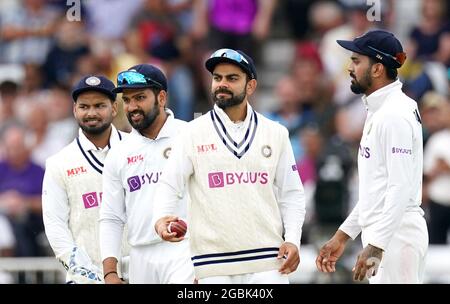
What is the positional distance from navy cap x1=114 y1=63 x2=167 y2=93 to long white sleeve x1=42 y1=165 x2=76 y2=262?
38.7 inches

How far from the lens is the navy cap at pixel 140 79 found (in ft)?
37.3

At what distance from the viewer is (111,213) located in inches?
452

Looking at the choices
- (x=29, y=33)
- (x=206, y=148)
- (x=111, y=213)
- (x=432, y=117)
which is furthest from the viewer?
(x=29, y=33)

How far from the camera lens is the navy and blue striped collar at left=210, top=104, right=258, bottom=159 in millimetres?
10844

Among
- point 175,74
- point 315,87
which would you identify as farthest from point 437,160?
point 175,74

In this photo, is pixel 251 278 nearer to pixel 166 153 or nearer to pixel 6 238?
pixel 166 153

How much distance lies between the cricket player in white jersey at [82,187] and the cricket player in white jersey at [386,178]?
1.85 meters

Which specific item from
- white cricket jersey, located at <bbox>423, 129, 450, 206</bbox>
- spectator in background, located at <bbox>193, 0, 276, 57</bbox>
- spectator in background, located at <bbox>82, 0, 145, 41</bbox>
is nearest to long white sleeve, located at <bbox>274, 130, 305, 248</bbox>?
white cricket jersey, located at <bbox>423, 129, 450, 206</bbox>

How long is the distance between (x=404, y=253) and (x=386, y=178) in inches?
21.4

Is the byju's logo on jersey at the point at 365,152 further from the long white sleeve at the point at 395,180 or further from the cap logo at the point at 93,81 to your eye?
the cap logo at the point at 93,81

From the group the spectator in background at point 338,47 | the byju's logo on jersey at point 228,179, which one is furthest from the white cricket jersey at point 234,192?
the spectator in background at point 338,47

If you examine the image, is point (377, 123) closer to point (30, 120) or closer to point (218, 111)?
point (218, 111)

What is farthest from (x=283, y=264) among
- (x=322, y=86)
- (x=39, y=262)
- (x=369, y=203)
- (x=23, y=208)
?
(x=322, y=86)
